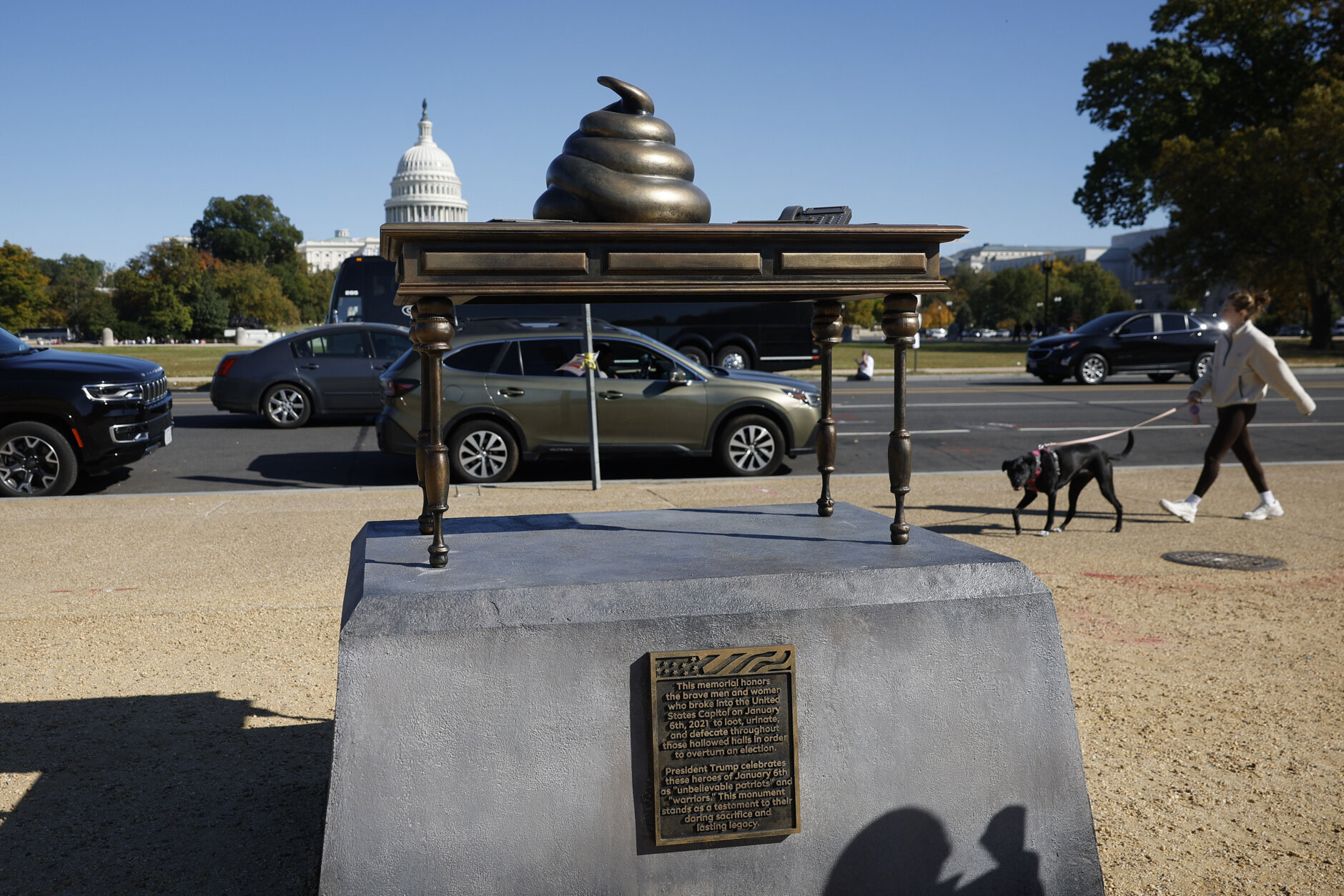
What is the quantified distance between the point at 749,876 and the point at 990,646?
947 mm

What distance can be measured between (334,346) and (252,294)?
77957 millimetres

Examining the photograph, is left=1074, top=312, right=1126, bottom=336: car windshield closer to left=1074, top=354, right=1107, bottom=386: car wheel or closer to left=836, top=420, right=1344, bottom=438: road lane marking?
left=1074, top=354, right=1107, bottom=386: car wheel

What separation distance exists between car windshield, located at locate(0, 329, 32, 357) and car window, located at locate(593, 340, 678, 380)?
5.45m

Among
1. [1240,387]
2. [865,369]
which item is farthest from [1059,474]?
[865,369]

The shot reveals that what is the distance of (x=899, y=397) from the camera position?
354 centimetres

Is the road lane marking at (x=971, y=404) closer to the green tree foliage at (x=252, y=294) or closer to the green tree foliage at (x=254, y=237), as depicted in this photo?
the green tree foliage at (x=252, y=294)

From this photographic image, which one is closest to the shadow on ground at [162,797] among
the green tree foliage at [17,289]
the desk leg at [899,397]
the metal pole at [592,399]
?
the desk leg at [899,397]

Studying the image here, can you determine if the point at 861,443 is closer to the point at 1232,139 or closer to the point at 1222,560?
the point at 1222,560

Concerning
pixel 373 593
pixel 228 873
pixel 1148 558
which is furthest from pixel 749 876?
pixel 1148 558

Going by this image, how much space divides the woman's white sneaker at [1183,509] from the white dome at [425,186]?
343ft

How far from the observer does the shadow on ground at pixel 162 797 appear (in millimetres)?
3197

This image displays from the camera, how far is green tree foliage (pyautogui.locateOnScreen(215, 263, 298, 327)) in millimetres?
86875

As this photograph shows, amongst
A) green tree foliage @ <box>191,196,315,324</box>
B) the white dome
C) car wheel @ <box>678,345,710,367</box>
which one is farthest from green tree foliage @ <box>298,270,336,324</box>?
car wheel @ <box>678,345,710,367</box>

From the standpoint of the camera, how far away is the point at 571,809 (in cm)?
289
